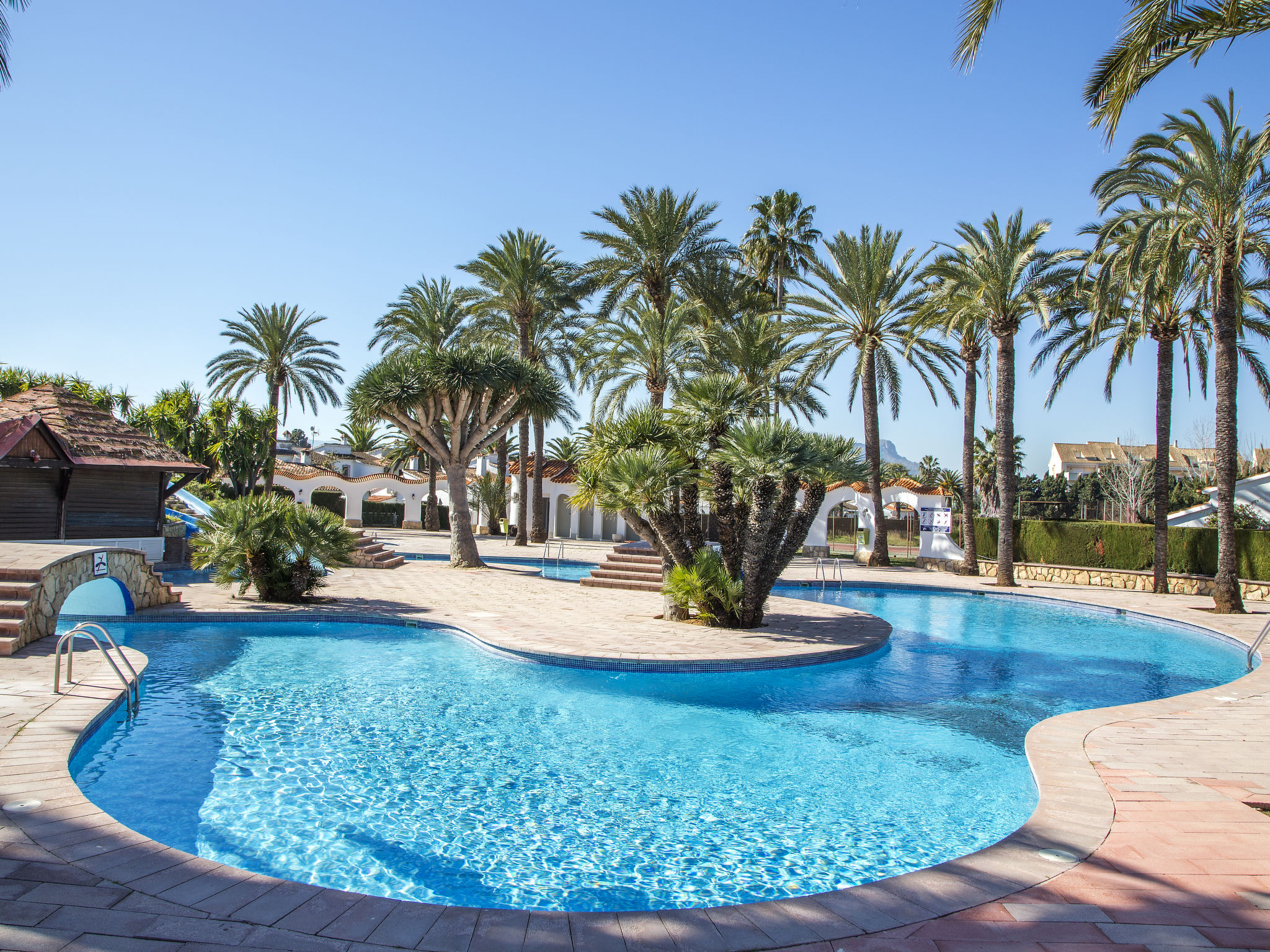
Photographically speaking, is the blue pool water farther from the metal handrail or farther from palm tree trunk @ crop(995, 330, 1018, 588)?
palm tree trunk @ crop(995, 330, 1018, 588)

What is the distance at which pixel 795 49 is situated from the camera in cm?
879

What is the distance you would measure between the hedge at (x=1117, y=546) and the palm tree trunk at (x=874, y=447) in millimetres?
3433

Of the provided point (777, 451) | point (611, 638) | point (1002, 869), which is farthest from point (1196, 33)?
point (611, 638)

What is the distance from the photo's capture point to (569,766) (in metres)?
7.36

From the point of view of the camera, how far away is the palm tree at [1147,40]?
771 cm

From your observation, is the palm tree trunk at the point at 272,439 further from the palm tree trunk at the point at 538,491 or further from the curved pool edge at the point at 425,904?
the curved pool edge at the point at 425,904

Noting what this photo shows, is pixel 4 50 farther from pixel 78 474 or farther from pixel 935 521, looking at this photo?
pixel 935 521

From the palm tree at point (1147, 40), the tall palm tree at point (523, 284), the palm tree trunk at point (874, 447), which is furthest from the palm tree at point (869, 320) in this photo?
the palm tree at point (1147, 40)

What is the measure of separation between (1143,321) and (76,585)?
70.2 feet

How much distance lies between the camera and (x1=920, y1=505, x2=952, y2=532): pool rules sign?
30188mm

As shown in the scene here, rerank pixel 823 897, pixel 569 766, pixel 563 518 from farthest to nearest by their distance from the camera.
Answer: pixel 563 518, pixel 569 766, pixel 823 897

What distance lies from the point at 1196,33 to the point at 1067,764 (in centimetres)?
809

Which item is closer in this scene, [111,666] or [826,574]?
[111,666]

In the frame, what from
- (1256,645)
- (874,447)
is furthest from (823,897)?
(874,447)
